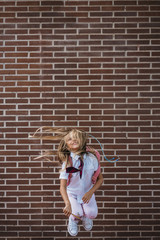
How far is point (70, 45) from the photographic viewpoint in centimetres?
340

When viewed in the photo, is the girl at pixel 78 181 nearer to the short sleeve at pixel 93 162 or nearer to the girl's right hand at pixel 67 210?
the short sleeve at pixel 93 162

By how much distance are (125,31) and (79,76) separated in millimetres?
872

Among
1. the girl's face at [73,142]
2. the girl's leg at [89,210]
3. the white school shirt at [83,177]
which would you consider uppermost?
the girl's face at [73,142]

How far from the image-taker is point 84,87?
11.2 ft

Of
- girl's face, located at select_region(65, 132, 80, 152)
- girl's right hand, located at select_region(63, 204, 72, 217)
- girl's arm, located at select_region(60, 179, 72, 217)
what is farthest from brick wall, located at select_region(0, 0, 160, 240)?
girl's right hand, located at select_region(63, 204, 72, 217)

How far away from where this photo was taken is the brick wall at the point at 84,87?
3.40 m

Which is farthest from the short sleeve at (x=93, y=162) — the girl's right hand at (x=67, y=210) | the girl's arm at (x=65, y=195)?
the girl's right hand at (x=67, y=210)

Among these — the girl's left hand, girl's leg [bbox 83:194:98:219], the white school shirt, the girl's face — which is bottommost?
girl's leg [bbox 83:194:98:219]

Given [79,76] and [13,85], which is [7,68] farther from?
[79,76]

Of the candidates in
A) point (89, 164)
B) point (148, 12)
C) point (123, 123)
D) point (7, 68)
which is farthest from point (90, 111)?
point (148, 12)

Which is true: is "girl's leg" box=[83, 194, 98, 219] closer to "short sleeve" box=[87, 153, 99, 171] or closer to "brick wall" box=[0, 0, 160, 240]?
"short sleeve" box=[87, 153, 99, 171]

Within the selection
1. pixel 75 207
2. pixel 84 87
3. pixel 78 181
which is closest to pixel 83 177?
pixel 78 181

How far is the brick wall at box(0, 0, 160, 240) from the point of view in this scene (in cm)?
340

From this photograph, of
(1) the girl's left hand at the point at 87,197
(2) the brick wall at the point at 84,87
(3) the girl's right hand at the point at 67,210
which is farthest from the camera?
(2) the brick wall at the point at 84,87
